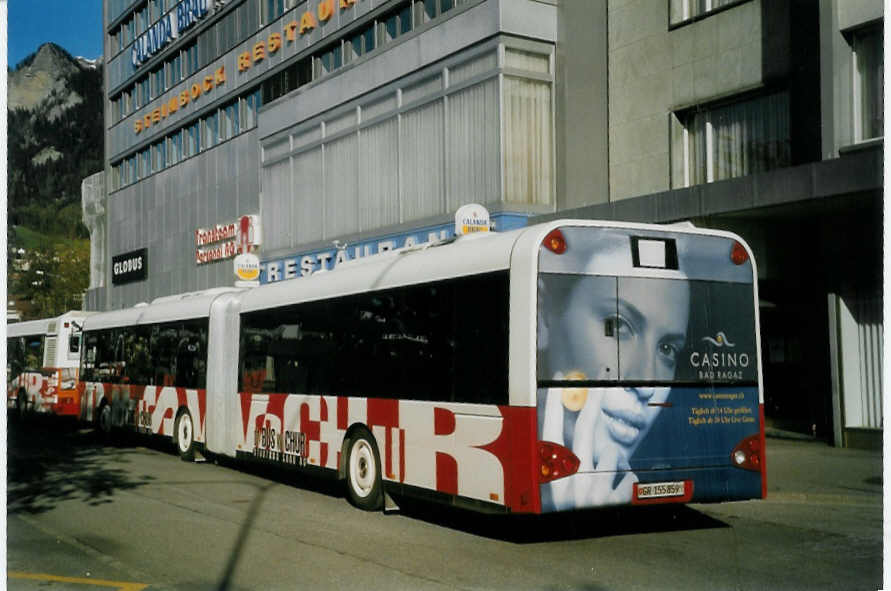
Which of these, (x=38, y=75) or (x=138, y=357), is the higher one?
(x=38, y=75)

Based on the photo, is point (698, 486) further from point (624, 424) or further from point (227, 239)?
point (227, 239)

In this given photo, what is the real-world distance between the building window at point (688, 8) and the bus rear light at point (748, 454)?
13260 millimetres

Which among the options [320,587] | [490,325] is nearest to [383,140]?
[490,325]

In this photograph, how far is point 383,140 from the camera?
29594mm

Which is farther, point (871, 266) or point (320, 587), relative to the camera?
point (871, 266)

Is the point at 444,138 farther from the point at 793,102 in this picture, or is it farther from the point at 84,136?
the point at 84,136

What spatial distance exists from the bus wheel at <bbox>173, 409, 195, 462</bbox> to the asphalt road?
303 cm

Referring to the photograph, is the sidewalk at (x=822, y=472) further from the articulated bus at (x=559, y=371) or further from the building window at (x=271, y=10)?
the building window at (x=271, y=10)

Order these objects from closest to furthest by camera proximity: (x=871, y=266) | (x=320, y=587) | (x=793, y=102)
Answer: (x=320, y=587) → (x=871, y=266) → (x=793, y=102)

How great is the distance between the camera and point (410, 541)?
10148 mm

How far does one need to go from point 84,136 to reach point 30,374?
8.49 m

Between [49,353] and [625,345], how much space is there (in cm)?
2309

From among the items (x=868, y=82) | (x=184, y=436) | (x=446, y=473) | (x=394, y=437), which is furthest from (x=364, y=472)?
(x=868, y=82)

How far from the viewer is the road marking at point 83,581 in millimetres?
8133
